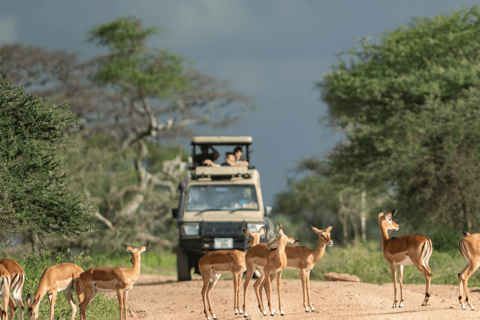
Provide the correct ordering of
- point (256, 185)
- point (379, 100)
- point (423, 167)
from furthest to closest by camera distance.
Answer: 1. point (379, 100)
2. point (423, 167)
3. point (256, 185)

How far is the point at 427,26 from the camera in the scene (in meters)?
28.0

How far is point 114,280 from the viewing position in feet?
24.2

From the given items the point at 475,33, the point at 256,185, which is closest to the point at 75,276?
the point at 256,185

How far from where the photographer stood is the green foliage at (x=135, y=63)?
111 feet

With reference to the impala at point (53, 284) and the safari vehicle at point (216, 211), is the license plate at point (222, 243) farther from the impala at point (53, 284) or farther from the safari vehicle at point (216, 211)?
the impala at point (53, 284)

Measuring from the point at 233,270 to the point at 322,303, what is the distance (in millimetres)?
2347

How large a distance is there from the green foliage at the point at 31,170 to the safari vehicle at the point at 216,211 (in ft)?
10.1

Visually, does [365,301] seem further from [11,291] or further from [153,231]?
[153,231]

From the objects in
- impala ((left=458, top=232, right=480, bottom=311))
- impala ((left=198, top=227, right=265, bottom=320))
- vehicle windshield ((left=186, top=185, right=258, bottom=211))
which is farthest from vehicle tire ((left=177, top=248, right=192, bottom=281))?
impala ((left=458, top=232, right=480, bottom=311))

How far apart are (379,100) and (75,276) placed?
2012cm

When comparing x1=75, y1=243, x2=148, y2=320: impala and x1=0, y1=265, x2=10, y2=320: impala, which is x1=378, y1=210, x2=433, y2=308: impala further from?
x1=0, y1=265, x2=10, y2=320: impala

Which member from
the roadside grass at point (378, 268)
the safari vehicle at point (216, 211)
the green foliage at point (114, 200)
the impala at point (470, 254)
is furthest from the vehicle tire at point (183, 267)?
the green foliage at point (114, 200)

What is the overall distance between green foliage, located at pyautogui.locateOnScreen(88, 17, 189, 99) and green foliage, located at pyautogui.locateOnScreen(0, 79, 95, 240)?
74.3 ft

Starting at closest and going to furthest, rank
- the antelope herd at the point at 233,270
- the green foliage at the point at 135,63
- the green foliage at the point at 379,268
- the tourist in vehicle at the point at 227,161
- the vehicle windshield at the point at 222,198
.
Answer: the antelope herd at the point at 233,270 → the green foliage at the point at 379,268 → the vehicle windshield at the point at 222,198 → the tourist in vehicle at the point at 227,161 → the green foliage at the point at 135,63
